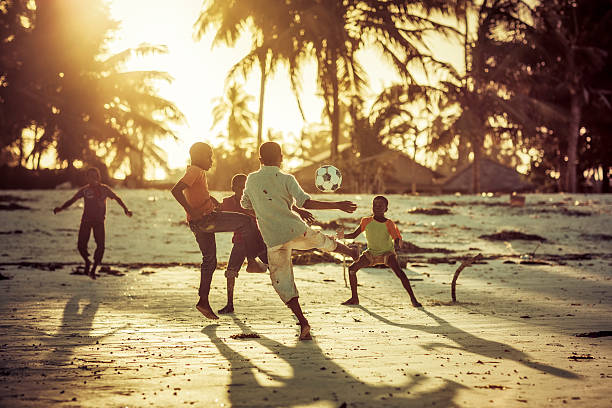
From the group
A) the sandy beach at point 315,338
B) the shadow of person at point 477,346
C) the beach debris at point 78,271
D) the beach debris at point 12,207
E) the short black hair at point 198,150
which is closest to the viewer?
the sandy beach at point 315,338

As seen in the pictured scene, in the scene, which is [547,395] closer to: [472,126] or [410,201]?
[410,201]

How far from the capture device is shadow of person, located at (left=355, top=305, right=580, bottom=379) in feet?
15.6

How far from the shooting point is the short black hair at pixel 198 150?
6645mm

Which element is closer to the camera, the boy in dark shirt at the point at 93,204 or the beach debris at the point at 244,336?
the beach debris at the point at 244,336

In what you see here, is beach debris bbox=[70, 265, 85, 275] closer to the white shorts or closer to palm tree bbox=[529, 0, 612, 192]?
the white shorts

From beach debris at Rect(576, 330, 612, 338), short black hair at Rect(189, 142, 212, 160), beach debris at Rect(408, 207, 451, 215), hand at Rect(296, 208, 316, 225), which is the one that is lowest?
beach debris at Rect(576, 330, 612, 338)

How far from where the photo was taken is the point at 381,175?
3152 centimetres

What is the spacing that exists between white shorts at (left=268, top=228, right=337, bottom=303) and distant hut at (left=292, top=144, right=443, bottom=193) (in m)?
22.5

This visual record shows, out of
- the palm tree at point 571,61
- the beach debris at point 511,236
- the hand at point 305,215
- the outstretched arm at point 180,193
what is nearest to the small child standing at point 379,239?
the hand at point 305,215

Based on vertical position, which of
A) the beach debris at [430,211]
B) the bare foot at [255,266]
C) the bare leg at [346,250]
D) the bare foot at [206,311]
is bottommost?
the bare foot at [206,311]

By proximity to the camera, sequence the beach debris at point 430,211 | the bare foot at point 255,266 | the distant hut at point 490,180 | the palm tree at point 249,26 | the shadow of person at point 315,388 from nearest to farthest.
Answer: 1. the shadow of person at point 315,388
2. the bare foot at point 255,266
3. the beach debris at point 430,211
4. the palm tree at point 249,26
5. the distant hut at point 490,180

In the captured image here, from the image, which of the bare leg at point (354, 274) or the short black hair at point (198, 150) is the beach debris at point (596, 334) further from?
Result: the short black hair at point (198, 150)

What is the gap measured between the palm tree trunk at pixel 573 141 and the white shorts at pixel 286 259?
99.5ft

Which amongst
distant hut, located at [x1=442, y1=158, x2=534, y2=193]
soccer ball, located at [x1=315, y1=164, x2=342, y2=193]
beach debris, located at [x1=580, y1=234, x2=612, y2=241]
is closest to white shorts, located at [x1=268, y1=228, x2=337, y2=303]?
soccer ball, located at [x1=315, y1=164, x2=342, y2=193]
